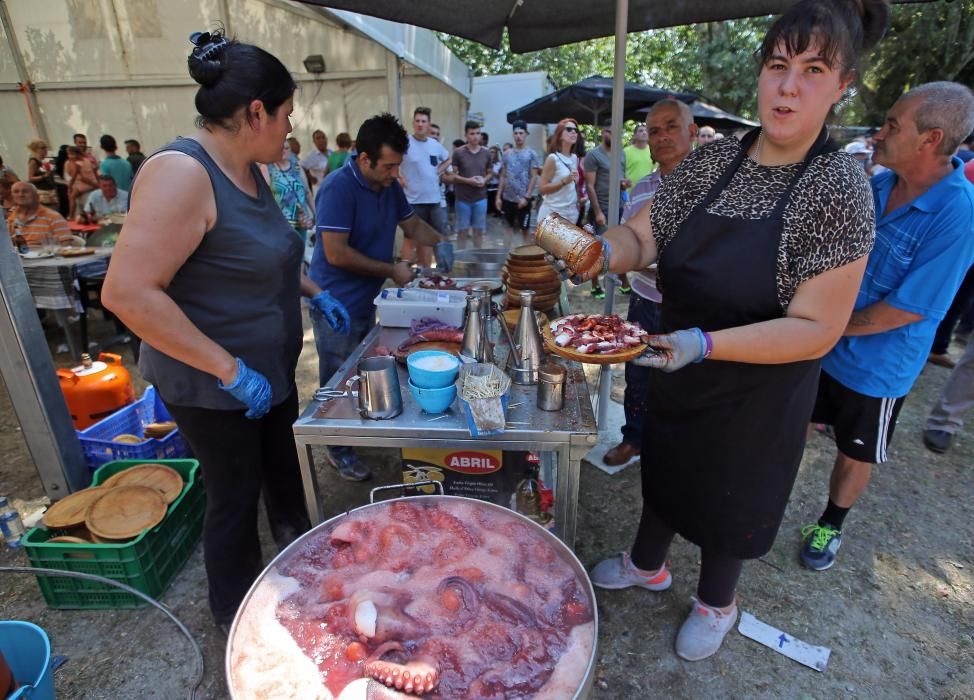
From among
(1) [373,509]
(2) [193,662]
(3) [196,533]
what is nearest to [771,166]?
(1) [373,509]

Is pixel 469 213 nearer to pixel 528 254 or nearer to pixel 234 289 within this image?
pixel 528 254

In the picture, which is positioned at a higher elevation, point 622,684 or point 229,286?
point 229,286

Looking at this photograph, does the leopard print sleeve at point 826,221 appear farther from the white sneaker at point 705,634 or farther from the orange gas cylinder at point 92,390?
the orange gas cylinder at point 92,390

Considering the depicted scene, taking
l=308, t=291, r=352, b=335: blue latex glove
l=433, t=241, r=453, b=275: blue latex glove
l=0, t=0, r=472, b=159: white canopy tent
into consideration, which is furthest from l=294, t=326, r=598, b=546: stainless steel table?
l=0, t=0, r=472, b=159: white canopy tent

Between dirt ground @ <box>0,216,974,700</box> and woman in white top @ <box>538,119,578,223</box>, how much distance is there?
4.59 meters

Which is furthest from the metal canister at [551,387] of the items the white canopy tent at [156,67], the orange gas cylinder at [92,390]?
the white canopy tent at [156,67]

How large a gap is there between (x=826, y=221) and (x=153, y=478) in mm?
3087

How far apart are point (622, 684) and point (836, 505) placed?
146 centimetres

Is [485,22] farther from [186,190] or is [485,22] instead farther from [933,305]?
[933,305]

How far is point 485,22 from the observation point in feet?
10.8

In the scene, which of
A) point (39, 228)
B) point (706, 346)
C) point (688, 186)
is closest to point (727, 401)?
point (706, 346)

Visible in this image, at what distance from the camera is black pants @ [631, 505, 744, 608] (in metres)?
1.97

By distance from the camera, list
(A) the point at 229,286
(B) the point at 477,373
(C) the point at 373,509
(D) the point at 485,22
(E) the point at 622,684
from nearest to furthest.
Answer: (C) the point at 373,509 → (A) the point at 229,286 → (B) the point at 477,373 → (E) the point at 622,684 → (D) the point at 485,22

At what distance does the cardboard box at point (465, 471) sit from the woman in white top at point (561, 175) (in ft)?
16.2
